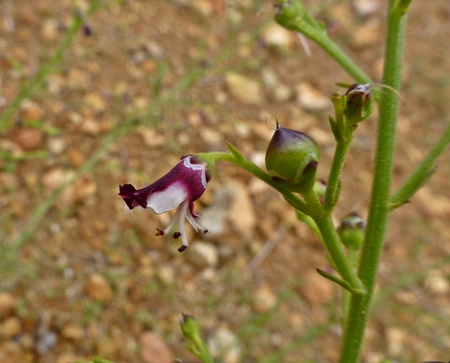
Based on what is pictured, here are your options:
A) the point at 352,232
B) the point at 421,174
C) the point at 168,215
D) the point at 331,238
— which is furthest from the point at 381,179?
the point at 168,215

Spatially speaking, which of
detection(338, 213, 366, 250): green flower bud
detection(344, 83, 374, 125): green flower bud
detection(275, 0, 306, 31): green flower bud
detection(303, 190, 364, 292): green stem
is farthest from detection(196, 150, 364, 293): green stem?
detection(275, 0, 306, 31): green flower bud

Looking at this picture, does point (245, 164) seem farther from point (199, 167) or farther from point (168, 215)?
point (168, 215)

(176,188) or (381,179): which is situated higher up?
(381,179)

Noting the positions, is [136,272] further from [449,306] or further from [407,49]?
[407,49]

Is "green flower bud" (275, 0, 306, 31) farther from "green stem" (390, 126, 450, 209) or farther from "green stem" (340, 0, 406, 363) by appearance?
"green stem" (390, 126, 450, 209)

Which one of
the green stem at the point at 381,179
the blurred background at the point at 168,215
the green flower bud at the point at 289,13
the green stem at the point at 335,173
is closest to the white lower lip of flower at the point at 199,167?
the green stem at the point at 335,173

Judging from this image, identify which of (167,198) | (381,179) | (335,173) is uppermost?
(381,179)
